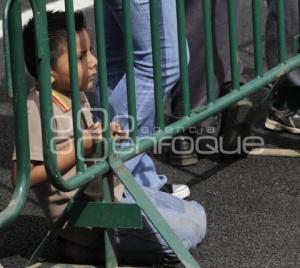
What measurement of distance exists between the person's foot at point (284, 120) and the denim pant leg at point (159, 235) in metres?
1.40

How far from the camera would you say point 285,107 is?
5090mm

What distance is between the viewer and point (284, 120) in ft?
16.5

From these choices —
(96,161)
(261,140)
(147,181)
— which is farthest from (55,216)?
(261,140)

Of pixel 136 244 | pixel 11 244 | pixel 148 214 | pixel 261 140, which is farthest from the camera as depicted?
pixel 261 140

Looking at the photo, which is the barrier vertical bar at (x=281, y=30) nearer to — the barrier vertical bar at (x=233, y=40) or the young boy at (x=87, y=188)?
the barrier vertical bar at (x=233, y=40)

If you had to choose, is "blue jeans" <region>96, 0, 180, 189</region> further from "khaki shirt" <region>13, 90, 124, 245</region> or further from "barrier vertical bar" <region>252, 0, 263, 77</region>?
"barrier vertical bar" <region>252, 0, 263, 77</region>

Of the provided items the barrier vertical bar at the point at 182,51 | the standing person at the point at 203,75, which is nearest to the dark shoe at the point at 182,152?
the standing person at the point at 203,75

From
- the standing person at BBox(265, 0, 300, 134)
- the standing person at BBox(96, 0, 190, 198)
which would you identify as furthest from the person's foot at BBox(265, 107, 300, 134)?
the standing person at BBox(96, 0, 190, 198)

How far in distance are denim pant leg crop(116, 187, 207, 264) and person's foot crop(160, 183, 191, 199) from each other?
→ 445 millimetres

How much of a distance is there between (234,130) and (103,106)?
145cm

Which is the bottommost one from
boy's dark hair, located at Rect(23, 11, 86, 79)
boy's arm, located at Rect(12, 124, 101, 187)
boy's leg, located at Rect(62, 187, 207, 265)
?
boy's leg, located at Rect(62, 187, 207, 265)

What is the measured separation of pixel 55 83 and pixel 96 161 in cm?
33

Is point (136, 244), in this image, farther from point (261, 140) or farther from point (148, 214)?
point (261, 140)

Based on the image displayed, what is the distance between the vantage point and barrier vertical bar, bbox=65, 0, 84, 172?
124 inches
